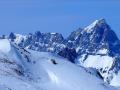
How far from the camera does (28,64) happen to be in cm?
8438

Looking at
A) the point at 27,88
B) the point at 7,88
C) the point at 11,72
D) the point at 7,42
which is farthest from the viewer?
the point at 7,42

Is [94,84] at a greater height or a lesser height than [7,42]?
lesser

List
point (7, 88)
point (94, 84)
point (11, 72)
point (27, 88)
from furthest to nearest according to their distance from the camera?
point (94, 84) < point (11, 72) < point (27, 88) < point (7, 88)

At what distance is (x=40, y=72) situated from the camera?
8281cm

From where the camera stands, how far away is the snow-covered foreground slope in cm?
7425

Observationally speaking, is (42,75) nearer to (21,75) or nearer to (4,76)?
(21,75)

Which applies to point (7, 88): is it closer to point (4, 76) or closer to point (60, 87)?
point (4, 76)

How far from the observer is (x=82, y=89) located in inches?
3061

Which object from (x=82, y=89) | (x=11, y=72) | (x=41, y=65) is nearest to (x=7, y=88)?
(x=11, y=72)

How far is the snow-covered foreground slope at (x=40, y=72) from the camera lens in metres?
74.2

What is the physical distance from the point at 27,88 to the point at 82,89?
39.8 feet

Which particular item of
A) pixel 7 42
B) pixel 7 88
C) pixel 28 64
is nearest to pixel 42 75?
pixel 28 64

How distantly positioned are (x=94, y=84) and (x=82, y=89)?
13.4ft

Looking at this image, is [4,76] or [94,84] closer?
[4,76]
